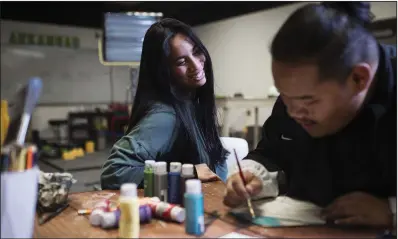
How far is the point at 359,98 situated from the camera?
0.63 meters

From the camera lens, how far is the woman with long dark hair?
100 centimetres

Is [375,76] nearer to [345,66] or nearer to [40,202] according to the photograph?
[345,66]

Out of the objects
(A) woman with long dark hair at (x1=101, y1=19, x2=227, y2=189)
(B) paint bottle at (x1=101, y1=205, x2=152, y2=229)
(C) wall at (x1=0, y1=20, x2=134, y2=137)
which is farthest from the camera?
(C) wall at (x1=0, y1=20, x2=134, y2=137)

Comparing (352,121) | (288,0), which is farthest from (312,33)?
(288,0)

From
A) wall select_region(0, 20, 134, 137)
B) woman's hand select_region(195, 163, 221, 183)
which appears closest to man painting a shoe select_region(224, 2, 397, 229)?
woman's hand select_region(195, 163, 221, 183)

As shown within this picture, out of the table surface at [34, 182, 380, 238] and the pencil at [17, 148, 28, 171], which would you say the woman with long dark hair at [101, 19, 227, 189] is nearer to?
the table surface at [34, 182, 380, 238]

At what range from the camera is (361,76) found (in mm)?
605

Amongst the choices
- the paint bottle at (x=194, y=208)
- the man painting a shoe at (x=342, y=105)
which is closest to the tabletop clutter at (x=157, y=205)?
the paint bottle at (x=194, y=208)

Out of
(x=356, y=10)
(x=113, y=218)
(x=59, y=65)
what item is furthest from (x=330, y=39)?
(x=59, y=65)

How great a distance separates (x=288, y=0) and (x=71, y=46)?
310 cm

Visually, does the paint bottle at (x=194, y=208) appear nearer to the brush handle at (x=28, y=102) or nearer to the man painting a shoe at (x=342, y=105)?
the man painting a shoe at (x=342, y=105)

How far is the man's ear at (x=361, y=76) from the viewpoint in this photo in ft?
1.96

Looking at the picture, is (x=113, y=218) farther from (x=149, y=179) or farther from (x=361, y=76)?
(x=361, y=76)

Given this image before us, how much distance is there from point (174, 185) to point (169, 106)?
0.31 metres
